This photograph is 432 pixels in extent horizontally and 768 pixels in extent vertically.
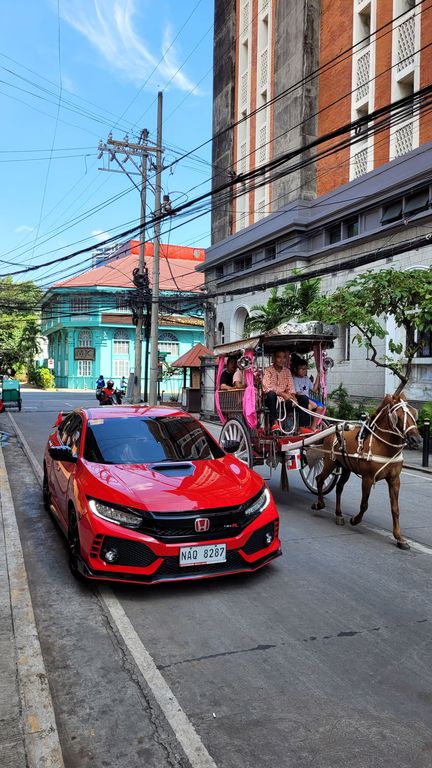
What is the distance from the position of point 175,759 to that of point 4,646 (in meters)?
1.73

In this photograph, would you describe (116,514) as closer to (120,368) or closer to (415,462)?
(415,462)

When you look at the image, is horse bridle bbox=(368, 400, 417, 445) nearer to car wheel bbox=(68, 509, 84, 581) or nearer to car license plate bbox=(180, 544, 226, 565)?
car license plate bbox=(180, 544, 226, 565)

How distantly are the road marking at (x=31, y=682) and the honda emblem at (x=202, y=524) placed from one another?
145 cm

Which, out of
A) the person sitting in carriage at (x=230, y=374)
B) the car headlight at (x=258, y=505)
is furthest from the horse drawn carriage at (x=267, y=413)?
the car headlight at (x=258, y=505)

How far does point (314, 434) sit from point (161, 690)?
5.45m

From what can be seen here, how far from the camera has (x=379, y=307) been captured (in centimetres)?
1355

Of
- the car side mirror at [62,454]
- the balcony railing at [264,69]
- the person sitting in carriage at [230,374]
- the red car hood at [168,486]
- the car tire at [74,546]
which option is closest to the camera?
the red car hood at [168,486]

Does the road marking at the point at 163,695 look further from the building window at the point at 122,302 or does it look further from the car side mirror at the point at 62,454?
the building window at the point at 122,302

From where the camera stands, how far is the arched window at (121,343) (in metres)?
56.1

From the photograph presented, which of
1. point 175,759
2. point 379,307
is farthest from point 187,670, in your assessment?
point 379,307

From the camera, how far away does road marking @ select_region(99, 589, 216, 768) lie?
3.04 metres

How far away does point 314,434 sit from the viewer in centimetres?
865

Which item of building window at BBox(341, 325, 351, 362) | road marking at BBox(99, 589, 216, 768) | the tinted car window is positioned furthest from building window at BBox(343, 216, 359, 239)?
road marking at BBox(99, 589, 216, 768)

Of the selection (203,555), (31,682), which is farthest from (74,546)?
(31,682)
